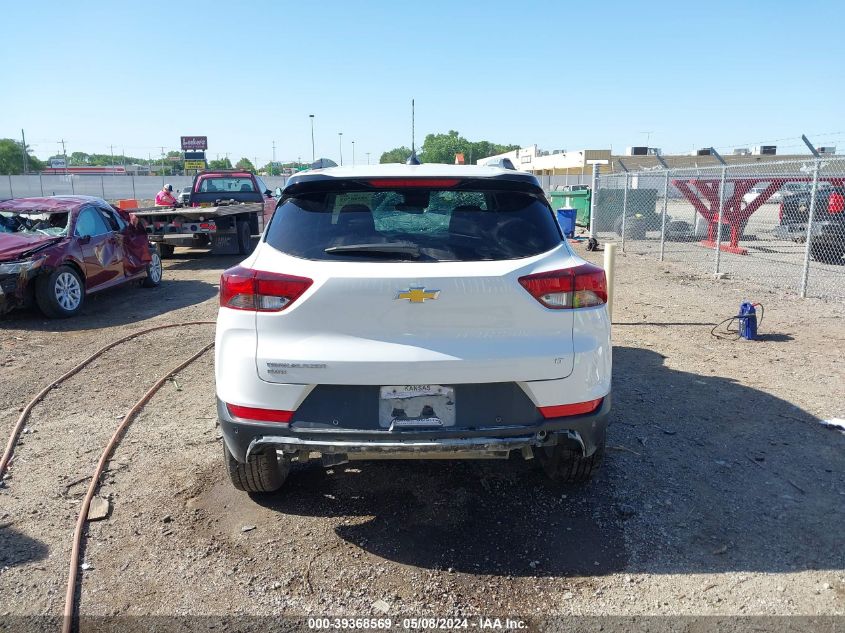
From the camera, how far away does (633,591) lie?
291cm

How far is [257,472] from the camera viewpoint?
3.50m

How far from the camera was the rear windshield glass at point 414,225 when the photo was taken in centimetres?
310

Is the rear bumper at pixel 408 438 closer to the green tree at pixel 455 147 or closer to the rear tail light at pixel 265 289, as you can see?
the rear tail light at pixel 265 289

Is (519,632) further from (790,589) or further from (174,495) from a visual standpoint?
(174,495)

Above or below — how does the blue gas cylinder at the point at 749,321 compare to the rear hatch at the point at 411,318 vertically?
below

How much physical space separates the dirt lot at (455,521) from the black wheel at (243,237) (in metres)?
8.80

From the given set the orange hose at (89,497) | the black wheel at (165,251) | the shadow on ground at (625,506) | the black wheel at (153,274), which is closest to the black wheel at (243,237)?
the black wheel at (165,251)

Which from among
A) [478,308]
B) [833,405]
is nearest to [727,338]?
[833,405]

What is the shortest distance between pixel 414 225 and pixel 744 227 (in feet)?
52.8

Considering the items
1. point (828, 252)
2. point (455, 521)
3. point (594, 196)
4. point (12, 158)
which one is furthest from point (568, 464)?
point (12, 158)

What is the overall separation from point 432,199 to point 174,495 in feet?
7.45

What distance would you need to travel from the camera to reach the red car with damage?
8250mm

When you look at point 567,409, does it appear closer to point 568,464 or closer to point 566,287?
point 566,287

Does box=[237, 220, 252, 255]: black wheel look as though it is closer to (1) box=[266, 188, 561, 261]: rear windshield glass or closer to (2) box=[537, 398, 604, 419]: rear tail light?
(1) box=[266, 188, 561, 261]: rear windshield glass
